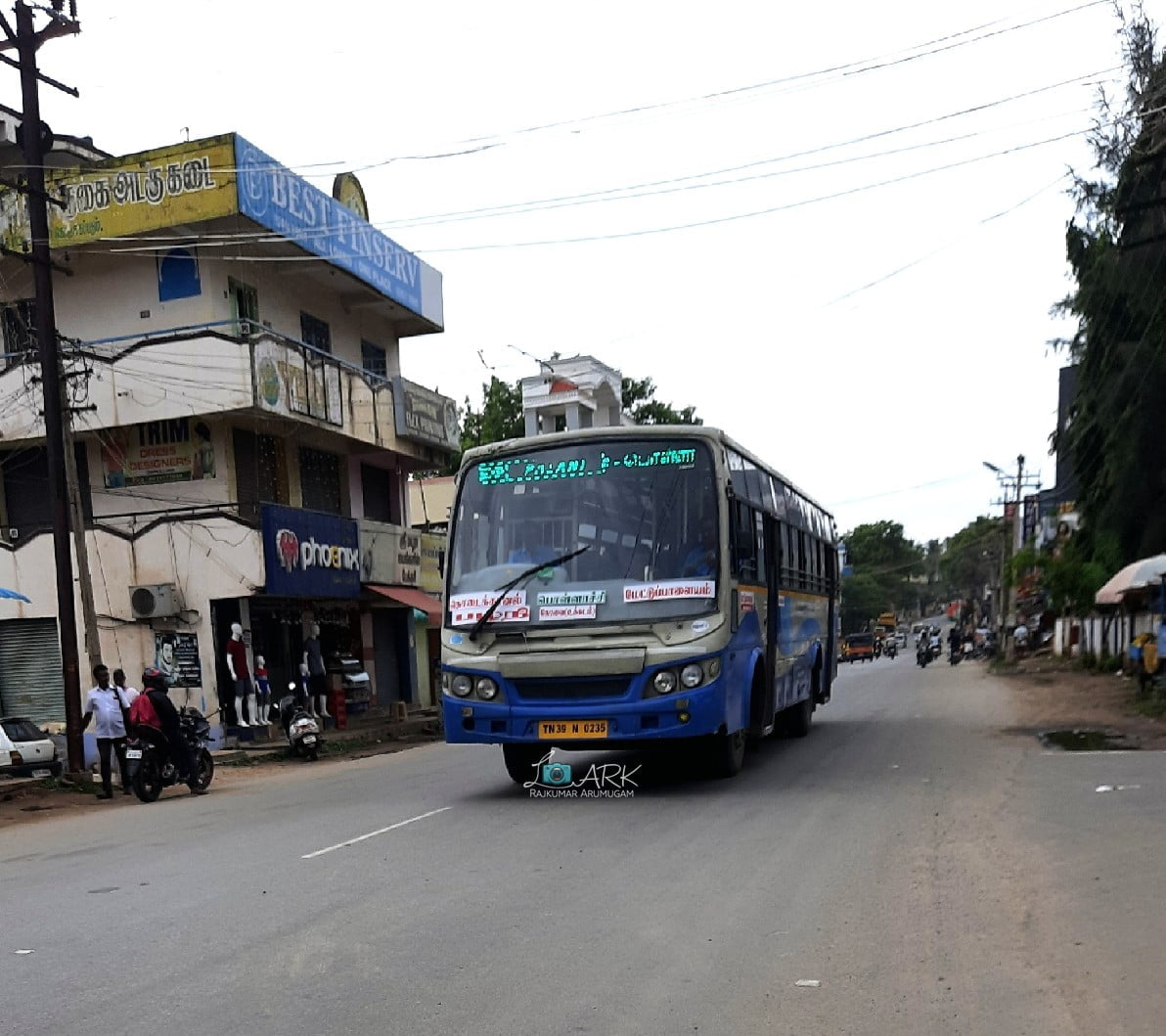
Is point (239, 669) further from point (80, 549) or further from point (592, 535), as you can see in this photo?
point (592, 535)

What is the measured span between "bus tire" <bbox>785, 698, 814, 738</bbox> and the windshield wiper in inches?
264

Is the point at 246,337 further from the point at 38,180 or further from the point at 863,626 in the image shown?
the point at 863,626

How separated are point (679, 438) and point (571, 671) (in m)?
2.40

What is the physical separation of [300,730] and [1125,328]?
55.3 ft

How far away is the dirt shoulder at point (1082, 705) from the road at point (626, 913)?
4.75 metres

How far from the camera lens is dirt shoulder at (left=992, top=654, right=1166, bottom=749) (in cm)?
1594

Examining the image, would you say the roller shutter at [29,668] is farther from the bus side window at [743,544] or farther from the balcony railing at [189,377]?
the bus side window at [743,544]

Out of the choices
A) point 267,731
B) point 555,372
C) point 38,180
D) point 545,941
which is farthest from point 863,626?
point 545,941

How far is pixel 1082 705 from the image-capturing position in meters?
20.8

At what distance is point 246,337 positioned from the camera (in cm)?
2112

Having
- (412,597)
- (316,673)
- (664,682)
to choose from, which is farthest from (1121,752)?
(412,597)

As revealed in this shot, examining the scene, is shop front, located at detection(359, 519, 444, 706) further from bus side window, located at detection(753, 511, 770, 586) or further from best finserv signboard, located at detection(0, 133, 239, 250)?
bus side window, located at detection(753, 511, 770, 586)

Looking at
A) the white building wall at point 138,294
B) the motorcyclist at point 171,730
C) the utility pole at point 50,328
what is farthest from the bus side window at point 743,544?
the white building wall at point 138,294

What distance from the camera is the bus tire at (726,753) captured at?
36.3ft
